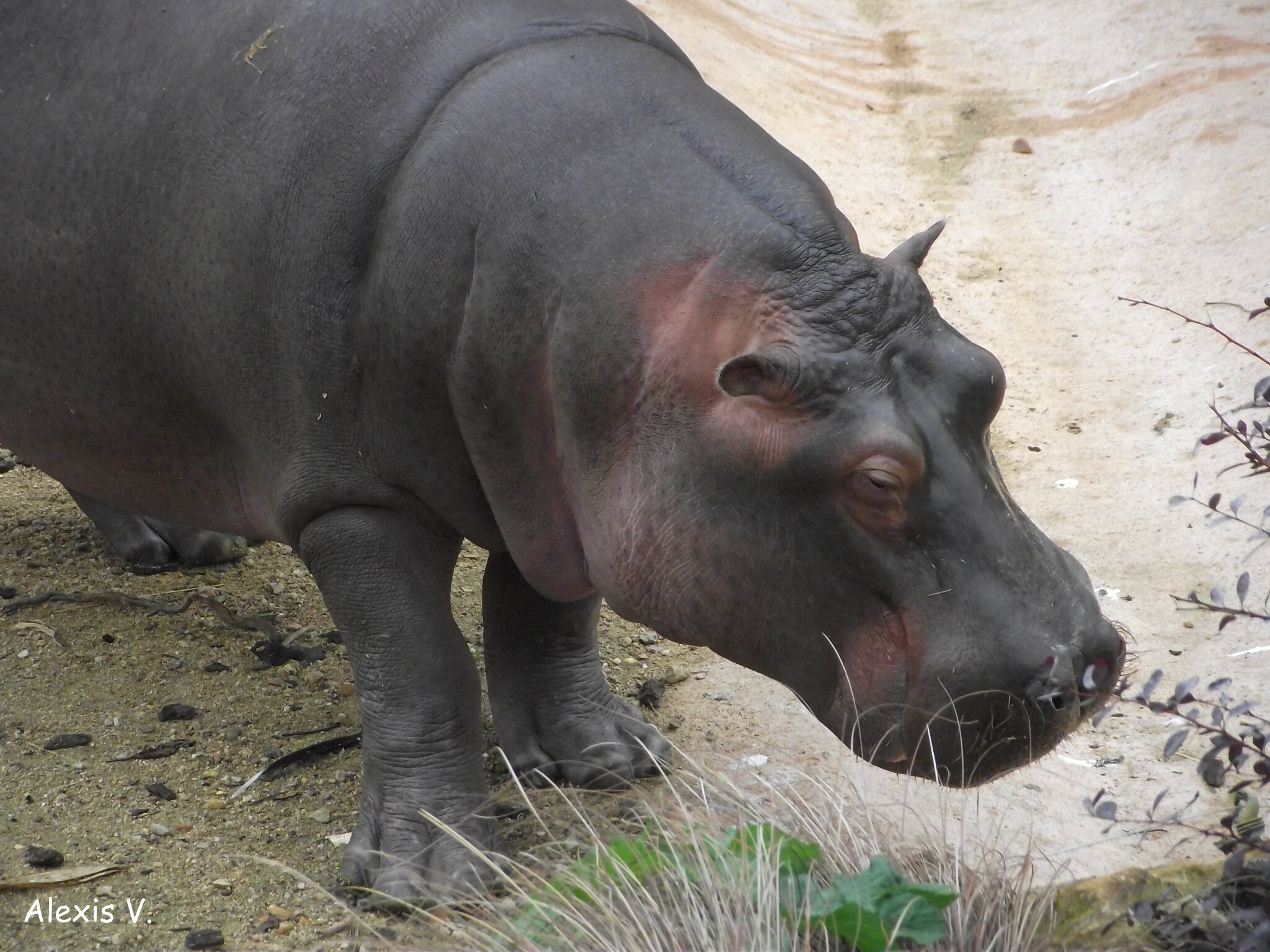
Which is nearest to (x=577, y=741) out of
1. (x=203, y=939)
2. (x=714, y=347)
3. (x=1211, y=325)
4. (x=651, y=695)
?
(x=651, y=695)

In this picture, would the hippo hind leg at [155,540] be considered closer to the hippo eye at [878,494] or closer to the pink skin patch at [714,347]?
the pink skin patch at [714,347]

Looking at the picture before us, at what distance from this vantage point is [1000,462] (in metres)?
5.40

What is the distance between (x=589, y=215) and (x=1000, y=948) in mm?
1615

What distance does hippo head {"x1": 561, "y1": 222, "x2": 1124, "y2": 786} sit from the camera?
8.01 feet

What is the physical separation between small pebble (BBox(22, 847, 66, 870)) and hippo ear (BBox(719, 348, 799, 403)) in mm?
2048

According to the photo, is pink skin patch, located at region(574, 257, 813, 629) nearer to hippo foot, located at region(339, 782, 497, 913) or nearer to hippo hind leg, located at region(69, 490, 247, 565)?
hippo foot, located at region(339, 782, 497, 913)

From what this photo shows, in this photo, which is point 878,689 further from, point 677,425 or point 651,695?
point 651,695

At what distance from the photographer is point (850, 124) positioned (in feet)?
27.5

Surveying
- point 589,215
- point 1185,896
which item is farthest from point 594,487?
point 1185,896

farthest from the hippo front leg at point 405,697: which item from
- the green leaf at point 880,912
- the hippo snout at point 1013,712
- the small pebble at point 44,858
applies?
the hippo snout at point 1013,712

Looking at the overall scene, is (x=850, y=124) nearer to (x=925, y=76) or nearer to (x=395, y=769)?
(x=925, y=76)

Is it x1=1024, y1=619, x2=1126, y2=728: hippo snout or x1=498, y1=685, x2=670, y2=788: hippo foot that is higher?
x1=1024, y1=619, x2=1126, y2=728: hippo snout

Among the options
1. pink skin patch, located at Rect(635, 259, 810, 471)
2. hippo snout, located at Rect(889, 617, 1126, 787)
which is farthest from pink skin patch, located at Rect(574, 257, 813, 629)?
hippo snout, located at Rect(889, 617, 1126, 787)

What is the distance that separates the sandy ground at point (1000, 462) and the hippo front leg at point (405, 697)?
0.76 ft
